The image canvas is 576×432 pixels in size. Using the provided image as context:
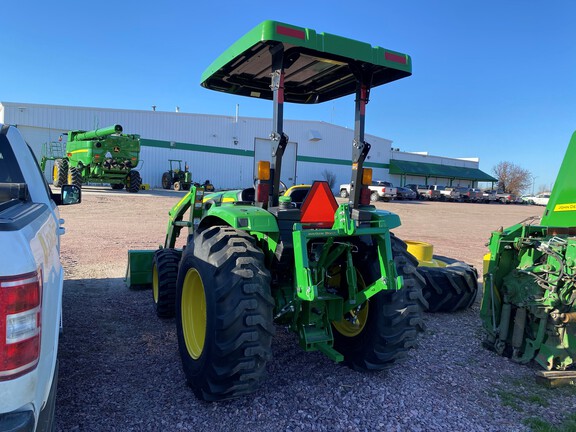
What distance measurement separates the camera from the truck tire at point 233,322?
2842 millimetres

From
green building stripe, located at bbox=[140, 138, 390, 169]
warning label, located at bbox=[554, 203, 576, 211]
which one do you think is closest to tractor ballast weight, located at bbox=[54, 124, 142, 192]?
green building stripe, located at bbox=[140, 138, 390, 169]

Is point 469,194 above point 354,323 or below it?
above

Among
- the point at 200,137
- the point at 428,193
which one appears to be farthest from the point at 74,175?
the point at 428,193

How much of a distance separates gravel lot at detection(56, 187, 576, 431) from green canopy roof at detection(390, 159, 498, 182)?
4205cm

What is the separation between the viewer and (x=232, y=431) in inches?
110

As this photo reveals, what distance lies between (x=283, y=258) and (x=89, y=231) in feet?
30.0

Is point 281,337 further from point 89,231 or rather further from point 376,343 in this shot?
point 89,231

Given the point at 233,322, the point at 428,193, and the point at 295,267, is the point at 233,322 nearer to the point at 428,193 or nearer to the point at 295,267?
the point at 295,267

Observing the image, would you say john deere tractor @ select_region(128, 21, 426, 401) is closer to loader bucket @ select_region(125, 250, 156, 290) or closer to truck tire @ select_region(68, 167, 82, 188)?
loader bucket @ select_region(125, 250, 156, 290)

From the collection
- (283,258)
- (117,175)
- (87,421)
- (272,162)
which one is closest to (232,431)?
(87,421)

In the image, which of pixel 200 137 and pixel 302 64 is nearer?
pixel 302 64

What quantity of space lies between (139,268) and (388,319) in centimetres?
372

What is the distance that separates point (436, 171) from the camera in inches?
1980

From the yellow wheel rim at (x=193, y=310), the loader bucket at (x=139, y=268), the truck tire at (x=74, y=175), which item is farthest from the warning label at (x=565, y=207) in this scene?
the truck tire at (x=74, y=175)
